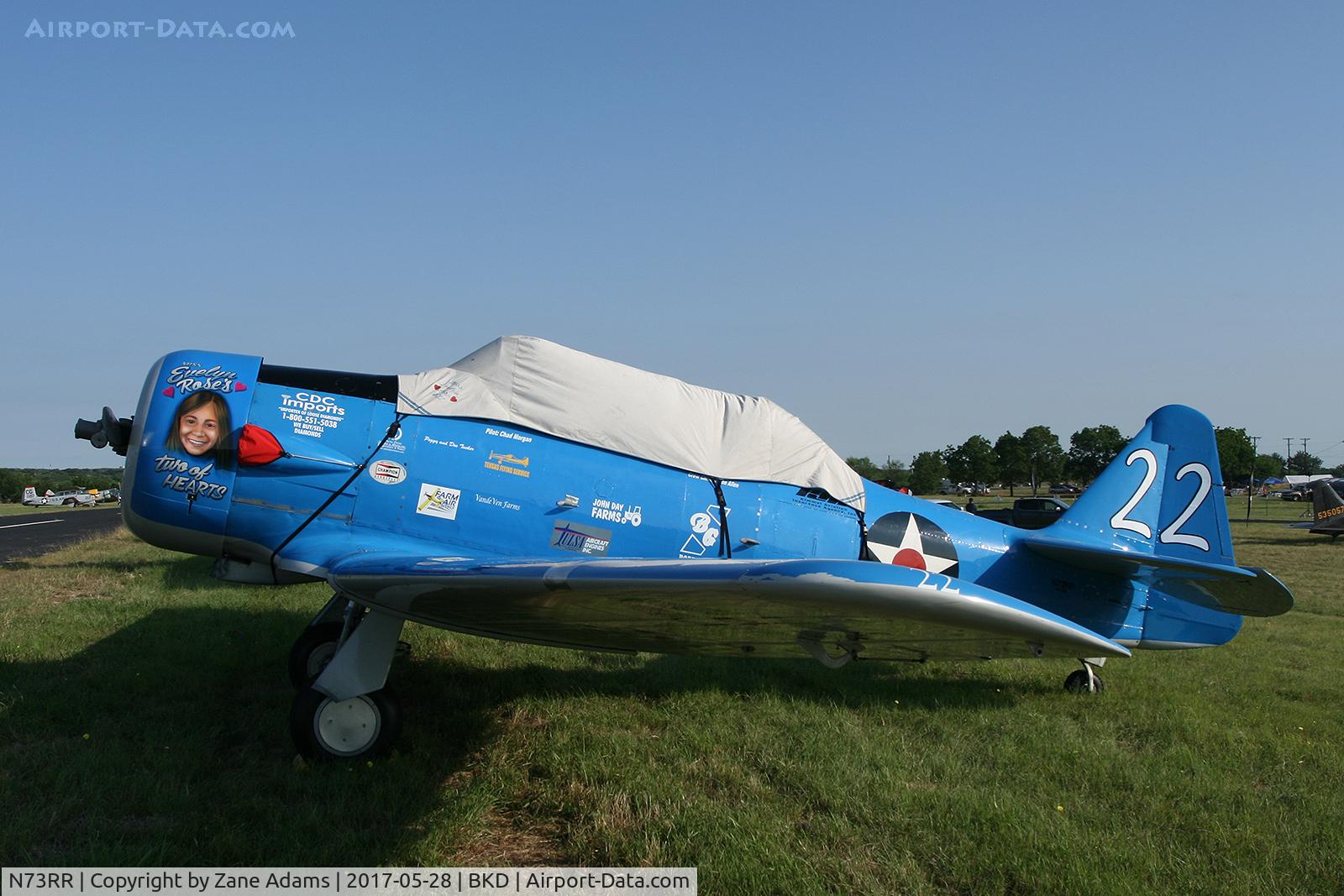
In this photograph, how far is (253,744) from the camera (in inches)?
176

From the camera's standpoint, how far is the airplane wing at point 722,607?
2367mm

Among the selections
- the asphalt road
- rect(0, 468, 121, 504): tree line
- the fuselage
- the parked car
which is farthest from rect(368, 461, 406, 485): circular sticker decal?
rect(0, 468, 121, 504): tree line

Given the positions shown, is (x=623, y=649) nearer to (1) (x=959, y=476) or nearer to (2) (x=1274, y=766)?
(2) (x=1274, y=766)

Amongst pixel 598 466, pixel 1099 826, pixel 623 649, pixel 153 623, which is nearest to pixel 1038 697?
pixel 1099 826

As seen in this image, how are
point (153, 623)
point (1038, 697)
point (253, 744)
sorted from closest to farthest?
point (253, 744) → point (1038, 697) → point (153, 623)

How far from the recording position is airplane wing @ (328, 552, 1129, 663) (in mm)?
2367

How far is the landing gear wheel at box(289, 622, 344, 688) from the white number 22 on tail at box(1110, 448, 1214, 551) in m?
6.10

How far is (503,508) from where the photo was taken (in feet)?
15.9

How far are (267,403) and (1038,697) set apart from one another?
582 cm

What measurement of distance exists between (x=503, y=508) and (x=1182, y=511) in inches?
214

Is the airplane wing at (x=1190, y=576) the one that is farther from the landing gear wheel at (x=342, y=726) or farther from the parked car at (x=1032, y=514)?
the parked car at (x=1032, y=514)

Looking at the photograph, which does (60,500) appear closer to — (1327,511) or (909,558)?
(909,558)

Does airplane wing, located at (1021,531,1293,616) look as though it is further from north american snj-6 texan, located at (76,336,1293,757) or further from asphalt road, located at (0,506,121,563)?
asphalt road, located at (0,506,121,563)

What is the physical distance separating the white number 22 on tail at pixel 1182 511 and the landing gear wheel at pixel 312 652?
6103 millimetres
